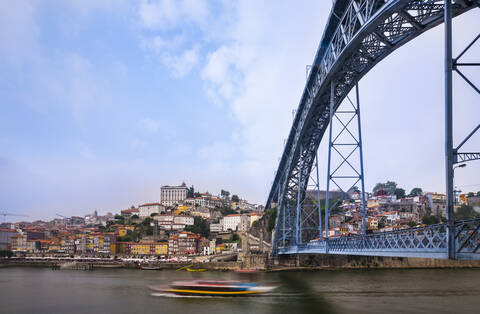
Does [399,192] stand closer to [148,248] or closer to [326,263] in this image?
[326,263]

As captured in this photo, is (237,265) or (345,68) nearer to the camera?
(345,68)

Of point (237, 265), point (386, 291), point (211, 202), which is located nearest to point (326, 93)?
point (386, 291)

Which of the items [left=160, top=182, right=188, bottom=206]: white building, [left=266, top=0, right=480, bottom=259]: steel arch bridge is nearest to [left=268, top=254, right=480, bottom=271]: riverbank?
[left=266, top=0, right=480, bottom=259]: steel arch bridge

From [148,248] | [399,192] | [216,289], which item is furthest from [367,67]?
[399,192]

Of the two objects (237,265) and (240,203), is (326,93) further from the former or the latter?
(240,203)

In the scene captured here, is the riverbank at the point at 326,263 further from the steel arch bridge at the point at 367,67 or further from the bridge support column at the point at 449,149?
the bridge support column at the point at 449,149

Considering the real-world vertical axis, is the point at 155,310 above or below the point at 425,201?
below

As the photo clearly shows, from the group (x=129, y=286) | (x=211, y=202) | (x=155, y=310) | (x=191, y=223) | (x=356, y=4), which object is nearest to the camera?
(x=356, y=4)
